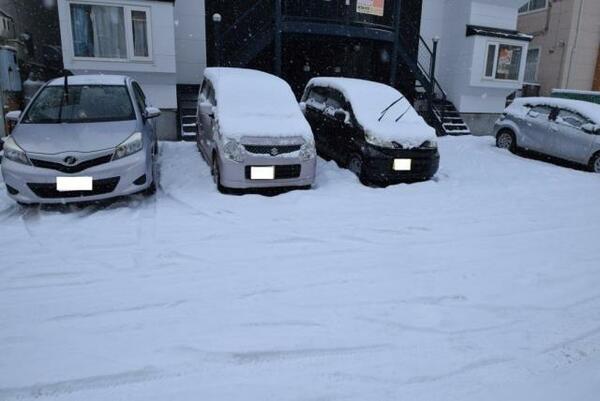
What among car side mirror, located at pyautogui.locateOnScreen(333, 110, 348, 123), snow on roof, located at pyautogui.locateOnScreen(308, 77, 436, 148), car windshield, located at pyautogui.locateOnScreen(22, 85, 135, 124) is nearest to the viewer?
car windshield, located at pyautogui.locateOnScreen(22, 85, 135, 124)

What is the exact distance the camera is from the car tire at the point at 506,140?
419 inches

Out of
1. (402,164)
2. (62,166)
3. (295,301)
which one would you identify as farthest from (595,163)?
(62,166)

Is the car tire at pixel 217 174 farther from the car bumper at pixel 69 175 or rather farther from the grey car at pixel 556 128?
the grey car at pixel 556 128

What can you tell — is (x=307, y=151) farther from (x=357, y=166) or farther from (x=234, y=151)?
A: (x=357, y=166)

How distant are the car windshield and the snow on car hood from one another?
0.21m

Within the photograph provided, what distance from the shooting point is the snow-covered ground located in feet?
8.15

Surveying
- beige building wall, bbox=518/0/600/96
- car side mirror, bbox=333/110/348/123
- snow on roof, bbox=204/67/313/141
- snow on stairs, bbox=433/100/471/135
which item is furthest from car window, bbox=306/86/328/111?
beige building wall, bbox=518/0/600/96

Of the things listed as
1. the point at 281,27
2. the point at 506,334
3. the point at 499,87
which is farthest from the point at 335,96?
the point at 499,87

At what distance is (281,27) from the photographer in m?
11.2

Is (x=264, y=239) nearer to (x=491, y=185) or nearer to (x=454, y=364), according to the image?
(x=454, y=364)

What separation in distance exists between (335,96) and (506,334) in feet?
19.8

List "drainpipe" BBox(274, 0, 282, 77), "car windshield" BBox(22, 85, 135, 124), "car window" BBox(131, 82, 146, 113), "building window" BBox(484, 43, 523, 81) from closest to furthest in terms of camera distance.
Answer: "car windshield" BBox(22, 85, 135, 124), "car window" BBox(131, 82, 146, 113), "drainpipe" BBox(274, 0, 282, 77), "building window" BBox(484, 43, 523, 81)

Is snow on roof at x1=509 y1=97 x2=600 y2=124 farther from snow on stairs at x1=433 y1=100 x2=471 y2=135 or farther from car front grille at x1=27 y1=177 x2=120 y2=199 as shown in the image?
car front grille at x1=27 y1=177 x2=120 y2=199

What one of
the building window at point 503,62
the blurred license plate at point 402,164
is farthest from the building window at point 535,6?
the blurred license plate at point 402,164
